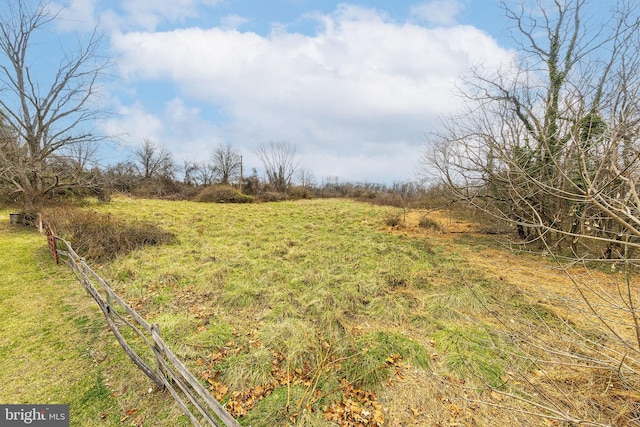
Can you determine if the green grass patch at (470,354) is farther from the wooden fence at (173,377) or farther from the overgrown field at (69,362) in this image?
the overgrown field at (69,362)

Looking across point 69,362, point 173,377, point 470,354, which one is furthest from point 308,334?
point 69,362

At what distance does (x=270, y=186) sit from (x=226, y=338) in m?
25.4

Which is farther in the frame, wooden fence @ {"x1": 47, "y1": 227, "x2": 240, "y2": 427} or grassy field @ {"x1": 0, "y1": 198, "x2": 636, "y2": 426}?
grassy field @ {"x1": 0, "y1": 198, "x2": 636, "y2": 426}

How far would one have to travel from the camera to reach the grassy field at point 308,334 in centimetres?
283

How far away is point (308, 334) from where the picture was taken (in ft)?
12.7

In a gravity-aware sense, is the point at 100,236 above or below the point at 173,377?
above

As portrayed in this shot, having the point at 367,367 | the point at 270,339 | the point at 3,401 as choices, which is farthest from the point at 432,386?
the point at 3,401

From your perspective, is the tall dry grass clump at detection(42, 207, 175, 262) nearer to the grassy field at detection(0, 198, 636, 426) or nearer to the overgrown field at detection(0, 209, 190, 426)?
the grassy field at detection(0, 198, 636, 426)

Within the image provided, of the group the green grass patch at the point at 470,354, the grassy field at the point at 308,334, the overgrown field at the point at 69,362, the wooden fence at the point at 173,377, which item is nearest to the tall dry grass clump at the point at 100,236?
the grassy field at the point at 308,334

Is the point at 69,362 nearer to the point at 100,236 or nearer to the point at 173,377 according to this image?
the point at 173,377

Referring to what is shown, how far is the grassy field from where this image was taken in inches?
111

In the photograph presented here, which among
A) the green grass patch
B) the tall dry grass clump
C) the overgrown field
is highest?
the tall dry grass clump

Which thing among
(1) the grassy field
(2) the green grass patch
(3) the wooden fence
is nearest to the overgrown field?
(1) the grassy field

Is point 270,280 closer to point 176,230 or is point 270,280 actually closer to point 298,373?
point 298,373
